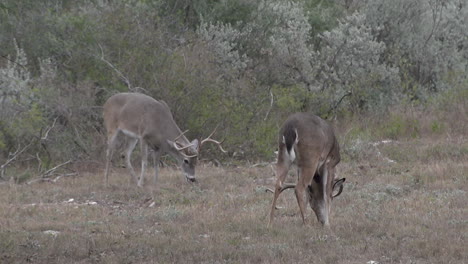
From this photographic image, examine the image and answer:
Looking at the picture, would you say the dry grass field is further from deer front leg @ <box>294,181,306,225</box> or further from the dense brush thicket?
the dense brush thicket

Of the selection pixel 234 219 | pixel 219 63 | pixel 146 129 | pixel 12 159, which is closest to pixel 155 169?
pixel 146 129

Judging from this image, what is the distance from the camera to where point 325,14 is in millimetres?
26891

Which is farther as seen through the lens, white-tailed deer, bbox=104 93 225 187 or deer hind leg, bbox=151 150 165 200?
white-tailed deer, bbox=104 93 225 187

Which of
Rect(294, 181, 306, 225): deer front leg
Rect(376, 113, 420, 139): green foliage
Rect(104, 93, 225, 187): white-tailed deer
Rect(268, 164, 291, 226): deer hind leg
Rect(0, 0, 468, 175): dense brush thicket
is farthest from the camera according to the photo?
Rect(376, 113, 420, 139): green foliage

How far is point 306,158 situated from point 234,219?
136cm

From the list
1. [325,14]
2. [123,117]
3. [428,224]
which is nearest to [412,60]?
[325,14]

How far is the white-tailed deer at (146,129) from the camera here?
15.2 m

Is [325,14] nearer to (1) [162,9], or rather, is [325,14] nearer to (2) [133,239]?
(1) [162,9]

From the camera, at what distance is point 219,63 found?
875 inches

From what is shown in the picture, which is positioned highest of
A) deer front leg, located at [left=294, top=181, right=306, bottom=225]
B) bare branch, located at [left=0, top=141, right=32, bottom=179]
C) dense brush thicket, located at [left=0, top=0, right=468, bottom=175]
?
deer front leg, located at [left=294, top=181, right=306, bottom=225]

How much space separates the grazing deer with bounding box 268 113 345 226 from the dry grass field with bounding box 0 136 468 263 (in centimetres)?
32

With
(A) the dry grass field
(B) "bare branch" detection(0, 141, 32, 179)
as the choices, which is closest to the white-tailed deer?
(A) the dry grass field

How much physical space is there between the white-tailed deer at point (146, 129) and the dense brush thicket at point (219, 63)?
1852mm

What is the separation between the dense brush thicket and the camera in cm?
1777
